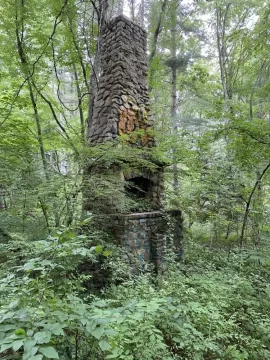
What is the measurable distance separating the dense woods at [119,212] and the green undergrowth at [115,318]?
0.01 metres

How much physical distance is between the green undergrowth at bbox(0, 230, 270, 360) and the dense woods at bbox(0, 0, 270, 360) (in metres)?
0.01

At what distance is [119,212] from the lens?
14.7 ft

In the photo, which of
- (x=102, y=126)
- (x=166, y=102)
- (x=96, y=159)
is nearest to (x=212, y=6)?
(x=166, y=102)

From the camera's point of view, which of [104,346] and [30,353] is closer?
[30,353]

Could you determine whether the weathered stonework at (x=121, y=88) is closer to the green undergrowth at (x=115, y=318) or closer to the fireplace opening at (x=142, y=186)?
the fireplace opening at (x=142, y=186)

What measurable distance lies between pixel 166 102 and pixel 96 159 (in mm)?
8900

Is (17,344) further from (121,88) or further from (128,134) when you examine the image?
(121,88)

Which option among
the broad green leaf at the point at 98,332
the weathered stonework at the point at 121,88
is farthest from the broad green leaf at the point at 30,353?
the weathered stonework at the point at 121,88

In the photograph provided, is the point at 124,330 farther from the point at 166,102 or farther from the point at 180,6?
the point at 166,102

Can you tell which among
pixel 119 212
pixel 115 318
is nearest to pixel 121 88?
pixel 119 212

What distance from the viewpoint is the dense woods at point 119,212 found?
1349 mm

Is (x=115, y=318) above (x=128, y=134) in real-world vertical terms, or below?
below

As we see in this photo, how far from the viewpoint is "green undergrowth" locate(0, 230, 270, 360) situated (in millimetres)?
1059

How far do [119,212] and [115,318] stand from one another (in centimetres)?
325
